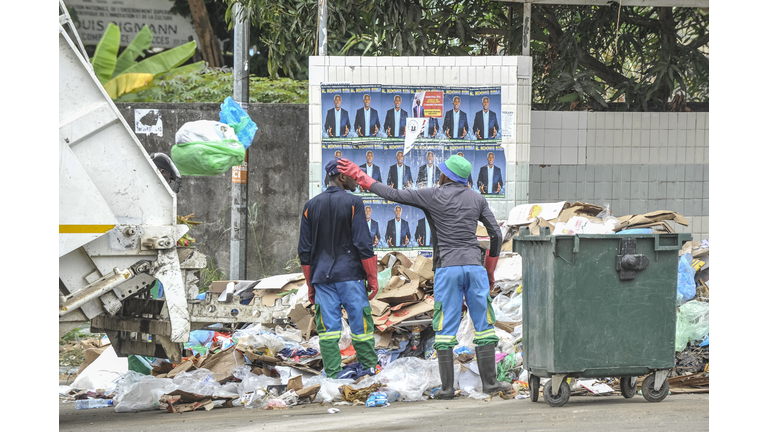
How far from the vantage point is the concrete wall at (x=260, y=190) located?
10.2 meters

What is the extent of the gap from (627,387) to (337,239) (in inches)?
92.8

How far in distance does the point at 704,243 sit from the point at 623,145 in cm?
191

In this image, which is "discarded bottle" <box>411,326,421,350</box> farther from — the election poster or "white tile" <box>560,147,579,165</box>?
"white tile" <box>560,147,579,165</box>

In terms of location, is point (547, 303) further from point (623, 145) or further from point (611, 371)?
point (623, 145)

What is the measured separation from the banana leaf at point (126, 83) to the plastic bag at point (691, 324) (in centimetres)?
906

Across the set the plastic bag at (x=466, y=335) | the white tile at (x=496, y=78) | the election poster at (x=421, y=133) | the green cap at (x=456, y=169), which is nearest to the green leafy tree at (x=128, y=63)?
the election poster at (x=421, y=133)

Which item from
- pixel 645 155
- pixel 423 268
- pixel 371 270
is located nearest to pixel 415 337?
pixel 423 268

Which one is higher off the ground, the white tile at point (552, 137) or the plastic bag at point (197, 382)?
the white tile at point (552, 137)

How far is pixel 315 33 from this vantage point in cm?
1045

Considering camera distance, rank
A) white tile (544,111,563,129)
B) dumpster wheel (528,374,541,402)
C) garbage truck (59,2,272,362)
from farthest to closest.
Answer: white tile (544,111,563,129), dumpster wheel (528,374,541,402), garbage truck (59,2,272,362)

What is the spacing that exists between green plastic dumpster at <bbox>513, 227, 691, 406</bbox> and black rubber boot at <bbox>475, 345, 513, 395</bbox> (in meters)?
0.41

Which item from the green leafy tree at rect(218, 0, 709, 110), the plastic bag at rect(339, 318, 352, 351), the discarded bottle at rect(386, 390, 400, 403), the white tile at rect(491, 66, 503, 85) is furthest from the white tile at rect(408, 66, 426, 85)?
the discarded bottle at rect(386, 390, 400, 403)

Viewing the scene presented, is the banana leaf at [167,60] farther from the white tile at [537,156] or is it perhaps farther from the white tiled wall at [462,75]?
the white tile at [537,156]

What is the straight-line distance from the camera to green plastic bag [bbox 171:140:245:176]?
19.0 ft
